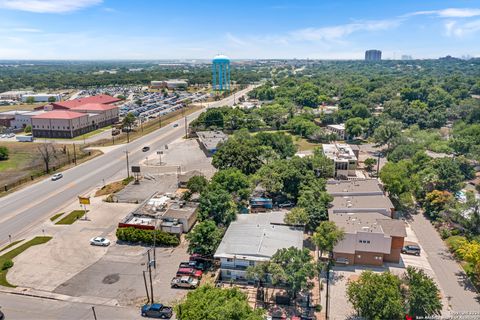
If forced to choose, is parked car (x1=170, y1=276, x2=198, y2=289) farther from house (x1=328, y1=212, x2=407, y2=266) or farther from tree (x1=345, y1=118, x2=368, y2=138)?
tree (x1=345, y1=118, x2=368, y2=138)

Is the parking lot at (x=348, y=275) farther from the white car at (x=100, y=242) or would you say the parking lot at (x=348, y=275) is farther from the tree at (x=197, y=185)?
the white car at (x=100, y=242)

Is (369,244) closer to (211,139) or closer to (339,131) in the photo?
(211,139)

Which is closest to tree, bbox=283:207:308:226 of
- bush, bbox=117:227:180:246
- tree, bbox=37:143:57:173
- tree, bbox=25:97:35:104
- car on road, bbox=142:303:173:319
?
bush, bbox=117:227:180:246

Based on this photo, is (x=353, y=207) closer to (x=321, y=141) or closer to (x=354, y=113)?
(x=321, y=141)

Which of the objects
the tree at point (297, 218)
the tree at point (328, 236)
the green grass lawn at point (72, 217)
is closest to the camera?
the tree at point (328, 236)

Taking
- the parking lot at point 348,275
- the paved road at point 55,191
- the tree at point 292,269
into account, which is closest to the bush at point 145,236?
the paved road at point 55,191
